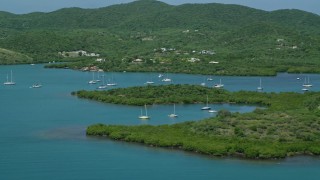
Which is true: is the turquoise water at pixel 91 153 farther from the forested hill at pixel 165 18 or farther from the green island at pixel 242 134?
the forested hill at pixel 165 18

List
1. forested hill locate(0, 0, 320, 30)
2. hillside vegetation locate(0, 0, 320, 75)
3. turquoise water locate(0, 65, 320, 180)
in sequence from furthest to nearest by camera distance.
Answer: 1. forested hill locate(0, 0, 320, 30)
2. hillside vegetation locate(0, 0, 320, 75)
3. turquoise water locate(0, 65, 320, 180)

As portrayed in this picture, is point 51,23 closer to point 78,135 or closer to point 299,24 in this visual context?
point 299,24

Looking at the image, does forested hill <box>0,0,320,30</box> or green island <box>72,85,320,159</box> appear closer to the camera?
green island <box>72,85,320,159</box>

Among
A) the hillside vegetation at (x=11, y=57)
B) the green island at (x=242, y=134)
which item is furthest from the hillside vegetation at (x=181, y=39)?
the green island at (x=242, y=134)

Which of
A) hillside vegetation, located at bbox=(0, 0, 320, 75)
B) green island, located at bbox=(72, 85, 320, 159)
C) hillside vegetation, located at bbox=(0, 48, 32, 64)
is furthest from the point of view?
hillside vegetation, located at bbox=(0, 48, 32, 64)

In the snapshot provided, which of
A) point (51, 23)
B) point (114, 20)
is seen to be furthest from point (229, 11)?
point (51, 23)

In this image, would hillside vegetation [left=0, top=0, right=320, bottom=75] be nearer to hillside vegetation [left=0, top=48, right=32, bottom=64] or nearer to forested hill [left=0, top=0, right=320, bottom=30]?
forested hill [left=0, top=0, right=320, bottom=30]

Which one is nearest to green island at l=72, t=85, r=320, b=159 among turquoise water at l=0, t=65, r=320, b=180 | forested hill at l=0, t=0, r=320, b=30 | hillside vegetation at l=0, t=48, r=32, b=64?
turquoise water at l=0, t=65, r=320, b=180
